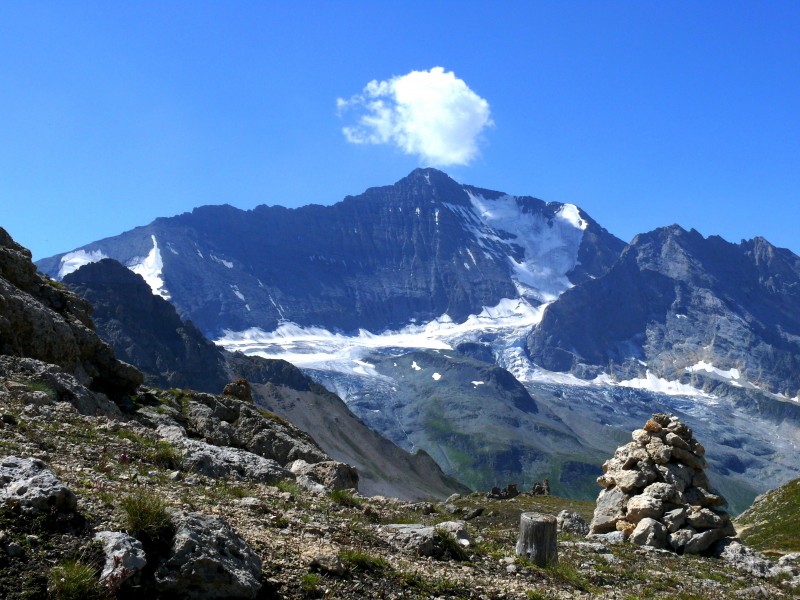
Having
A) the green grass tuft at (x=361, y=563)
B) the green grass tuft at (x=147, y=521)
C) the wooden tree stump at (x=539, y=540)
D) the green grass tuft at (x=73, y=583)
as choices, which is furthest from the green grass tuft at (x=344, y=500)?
the green grass tuft at (x=73, y=583)

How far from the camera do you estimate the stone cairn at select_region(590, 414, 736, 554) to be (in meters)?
35.1

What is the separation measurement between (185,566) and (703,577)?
2045cm

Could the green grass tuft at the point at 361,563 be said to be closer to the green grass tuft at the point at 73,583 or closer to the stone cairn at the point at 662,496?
the green grass tuft at the point at 73,583

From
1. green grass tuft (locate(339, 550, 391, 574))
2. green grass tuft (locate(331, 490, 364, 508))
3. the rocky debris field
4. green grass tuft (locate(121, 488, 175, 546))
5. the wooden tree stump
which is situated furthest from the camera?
green grass tuft (locate(331, 490, 364, 508))

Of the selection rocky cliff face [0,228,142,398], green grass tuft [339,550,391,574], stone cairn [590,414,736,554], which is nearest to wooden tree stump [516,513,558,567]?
green grass tuft [339,550,391,574]

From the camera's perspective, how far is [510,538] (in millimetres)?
24078

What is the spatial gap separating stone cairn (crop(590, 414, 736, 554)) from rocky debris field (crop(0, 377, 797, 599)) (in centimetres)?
587

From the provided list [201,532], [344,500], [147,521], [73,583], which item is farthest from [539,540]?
[73,583]

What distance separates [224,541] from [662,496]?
3084 centimetres

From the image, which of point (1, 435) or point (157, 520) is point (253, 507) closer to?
point (157, 520)

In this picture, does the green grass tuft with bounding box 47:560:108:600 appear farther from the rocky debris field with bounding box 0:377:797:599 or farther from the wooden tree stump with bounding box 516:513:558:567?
the wooden tree stump with bounding box 516:513:558:567

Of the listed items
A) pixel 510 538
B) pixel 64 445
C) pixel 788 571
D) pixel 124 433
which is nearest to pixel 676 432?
pixel 788 571

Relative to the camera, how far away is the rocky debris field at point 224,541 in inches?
441

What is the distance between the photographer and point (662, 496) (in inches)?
1491
